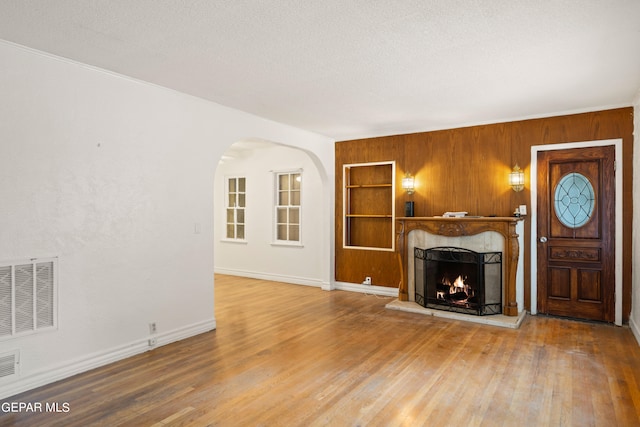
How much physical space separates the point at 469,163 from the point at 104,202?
463 centimetres

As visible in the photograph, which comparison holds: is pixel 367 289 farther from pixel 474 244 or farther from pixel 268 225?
pixel 268 225

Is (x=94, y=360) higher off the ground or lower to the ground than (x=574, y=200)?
lower

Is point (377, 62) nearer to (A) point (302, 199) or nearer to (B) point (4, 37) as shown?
(B) point (4, 37)

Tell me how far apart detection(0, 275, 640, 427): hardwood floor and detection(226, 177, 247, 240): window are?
12.0 feet

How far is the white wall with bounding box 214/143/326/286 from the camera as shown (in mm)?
7145

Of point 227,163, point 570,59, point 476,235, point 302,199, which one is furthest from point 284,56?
point 227,163

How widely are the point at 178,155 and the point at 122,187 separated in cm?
69

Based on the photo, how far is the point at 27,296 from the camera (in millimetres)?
2961

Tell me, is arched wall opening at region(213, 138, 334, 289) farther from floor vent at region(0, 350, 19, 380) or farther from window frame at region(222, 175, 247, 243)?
floor vent at region(0, 350, 19, 380)

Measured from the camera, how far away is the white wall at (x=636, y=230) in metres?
4.16

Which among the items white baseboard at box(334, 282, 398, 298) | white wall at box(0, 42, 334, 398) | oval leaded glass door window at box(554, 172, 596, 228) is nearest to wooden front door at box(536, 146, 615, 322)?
oval leaded glass door window at box(554, 172, 596, 228)

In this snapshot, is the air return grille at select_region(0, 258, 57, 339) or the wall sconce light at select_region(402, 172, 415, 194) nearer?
the air return grille at select_region(0, 258, 57, 339)

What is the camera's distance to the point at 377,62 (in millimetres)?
3289

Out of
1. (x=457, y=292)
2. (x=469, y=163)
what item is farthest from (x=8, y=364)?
(x=469, y=163)
